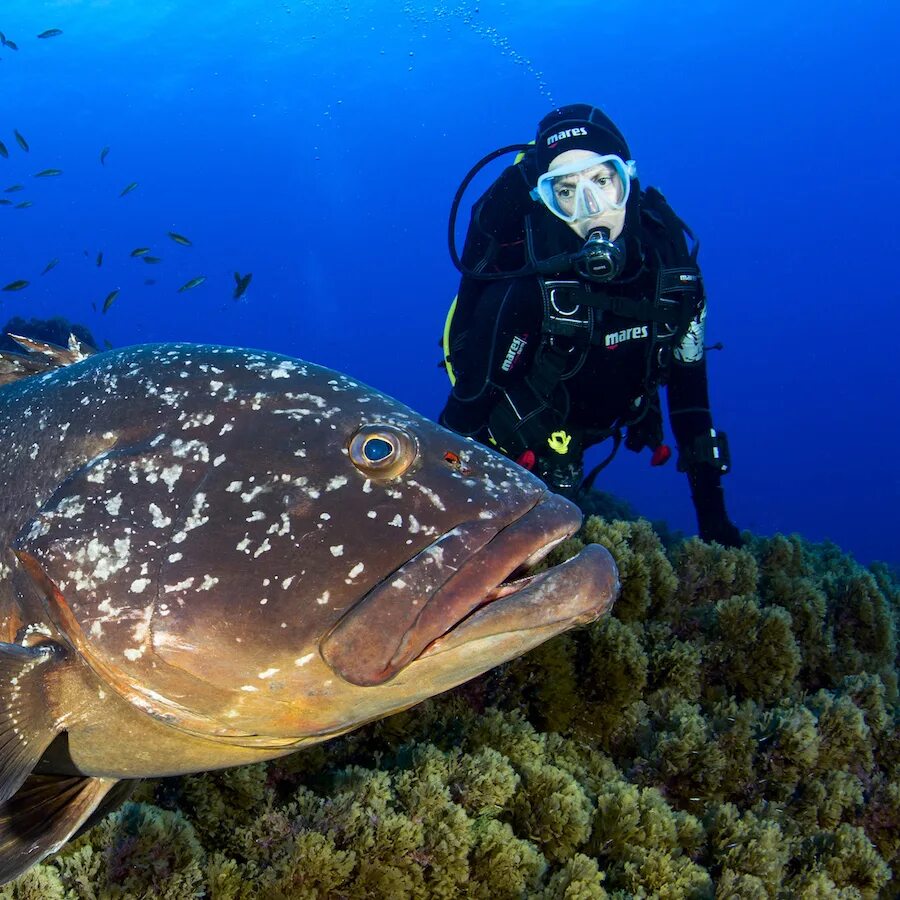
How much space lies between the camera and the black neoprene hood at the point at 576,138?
6.29m

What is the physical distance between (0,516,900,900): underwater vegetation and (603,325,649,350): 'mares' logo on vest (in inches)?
91.2

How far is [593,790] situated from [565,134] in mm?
5930

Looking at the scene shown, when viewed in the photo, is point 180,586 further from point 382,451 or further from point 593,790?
point 593,790

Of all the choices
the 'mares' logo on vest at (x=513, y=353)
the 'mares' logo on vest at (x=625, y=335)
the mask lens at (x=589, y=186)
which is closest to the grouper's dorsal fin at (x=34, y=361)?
the 'mares' logo on vest at (x=513, y=353)

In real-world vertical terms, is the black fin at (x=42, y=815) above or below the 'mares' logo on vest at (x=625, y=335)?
below

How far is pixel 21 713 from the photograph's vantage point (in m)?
1.80

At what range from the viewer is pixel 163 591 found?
1828mm

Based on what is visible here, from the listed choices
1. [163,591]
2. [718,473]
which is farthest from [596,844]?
[718,473]

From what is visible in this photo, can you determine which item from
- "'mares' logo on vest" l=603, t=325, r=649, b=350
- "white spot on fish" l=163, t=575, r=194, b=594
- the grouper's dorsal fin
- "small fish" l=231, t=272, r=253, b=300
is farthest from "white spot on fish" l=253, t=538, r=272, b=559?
"small fish" l=231, t=272, r=253, b=300

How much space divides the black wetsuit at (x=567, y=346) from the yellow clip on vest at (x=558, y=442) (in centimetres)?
4

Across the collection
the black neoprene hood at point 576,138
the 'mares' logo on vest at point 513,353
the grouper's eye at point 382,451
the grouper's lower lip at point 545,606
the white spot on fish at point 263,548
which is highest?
the black neoprene hood at point 576,138

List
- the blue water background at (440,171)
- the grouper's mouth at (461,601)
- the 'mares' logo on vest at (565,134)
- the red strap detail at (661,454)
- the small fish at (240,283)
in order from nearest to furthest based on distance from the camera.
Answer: the grouper's mouth at (461,601) < the 'mares' logo on vest at (565,134) < the red strap detail at (661,454) < the small fish at (240,283) < the blue water background at (440,171)

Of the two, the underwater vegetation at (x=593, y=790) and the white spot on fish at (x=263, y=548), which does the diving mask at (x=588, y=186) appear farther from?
the white spot on fish at (x=263, y=548)

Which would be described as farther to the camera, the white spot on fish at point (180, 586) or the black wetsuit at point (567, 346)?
the black wetsuit at point (567, 346)
